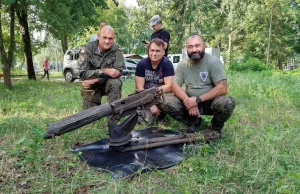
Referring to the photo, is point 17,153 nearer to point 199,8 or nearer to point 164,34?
point 164,34

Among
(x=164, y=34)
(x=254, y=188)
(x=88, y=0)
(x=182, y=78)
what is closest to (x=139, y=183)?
(x=254, y=188)

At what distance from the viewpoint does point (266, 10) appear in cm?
2261

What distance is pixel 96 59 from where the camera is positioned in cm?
417

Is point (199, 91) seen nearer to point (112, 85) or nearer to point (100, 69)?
point (112, 85)

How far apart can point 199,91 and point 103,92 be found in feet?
5.26

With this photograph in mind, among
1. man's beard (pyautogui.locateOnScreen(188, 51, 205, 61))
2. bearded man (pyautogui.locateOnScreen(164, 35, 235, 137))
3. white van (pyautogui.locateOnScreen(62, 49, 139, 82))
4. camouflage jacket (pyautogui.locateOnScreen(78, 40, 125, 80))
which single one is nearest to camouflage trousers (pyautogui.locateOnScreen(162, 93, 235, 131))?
bearded man (pyautogui.locateOnScreen(164, 35, 235, 137))

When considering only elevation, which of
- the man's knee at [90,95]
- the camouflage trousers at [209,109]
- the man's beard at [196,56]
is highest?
the man's beard at [196,56]

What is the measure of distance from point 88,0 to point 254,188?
11.3m

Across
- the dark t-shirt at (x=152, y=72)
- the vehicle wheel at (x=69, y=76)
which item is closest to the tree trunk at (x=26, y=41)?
the vehicle wheel at (x=69, y=76)

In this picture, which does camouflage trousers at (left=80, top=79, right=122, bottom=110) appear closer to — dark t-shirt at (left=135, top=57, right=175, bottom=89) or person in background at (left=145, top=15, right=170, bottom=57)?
dark t-shirt at (left=135, top=57, right=175, bottom=89)

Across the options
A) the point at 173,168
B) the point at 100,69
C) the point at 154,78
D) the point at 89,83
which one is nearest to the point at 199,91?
the point at 154,78

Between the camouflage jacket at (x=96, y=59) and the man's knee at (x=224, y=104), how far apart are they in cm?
156

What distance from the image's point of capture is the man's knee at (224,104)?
131 inches

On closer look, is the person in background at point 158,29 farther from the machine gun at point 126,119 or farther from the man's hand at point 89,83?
the machine gun at point 126,119
